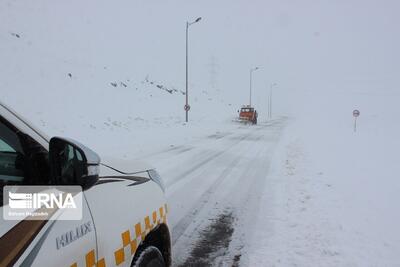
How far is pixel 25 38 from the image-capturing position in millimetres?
31312

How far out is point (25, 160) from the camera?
2.04 m

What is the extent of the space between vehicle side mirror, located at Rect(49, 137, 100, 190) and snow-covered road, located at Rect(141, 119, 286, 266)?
2.73 metres

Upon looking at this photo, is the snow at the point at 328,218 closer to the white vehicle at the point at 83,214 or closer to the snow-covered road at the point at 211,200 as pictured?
the snow-covered road at the point at 211,200

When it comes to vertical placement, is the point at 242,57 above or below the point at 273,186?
above

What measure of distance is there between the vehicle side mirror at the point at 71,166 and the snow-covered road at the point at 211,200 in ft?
8.96

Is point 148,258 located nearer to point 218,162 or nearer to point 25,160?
point 25,160

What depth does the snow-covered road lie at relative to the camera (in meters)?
4.63

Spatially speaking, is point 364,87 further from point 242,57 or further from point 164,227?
point 164,227

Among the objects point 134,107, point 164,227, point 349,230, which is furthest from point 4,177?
point 134,107

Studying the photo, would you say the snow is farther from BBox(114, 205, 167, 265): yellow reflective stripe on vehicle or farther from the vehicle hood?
the vehicle hood

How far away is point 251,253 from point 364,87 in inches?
5909

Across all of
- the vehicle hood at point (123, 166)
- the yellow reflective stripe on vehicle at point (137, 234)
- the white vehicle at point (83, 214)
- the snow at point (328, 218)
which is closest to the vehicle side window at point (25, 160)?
the white vehicle at point (83, 214)

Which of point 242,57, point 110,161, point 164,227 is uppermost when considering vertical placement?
point 242,57

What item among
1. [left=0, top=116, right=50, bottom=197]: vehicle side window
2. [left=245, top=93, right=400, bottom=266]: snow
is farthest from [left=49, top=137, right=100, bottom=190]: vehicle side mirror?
[left=245, top=93, right=400, bottom=266]: snow
